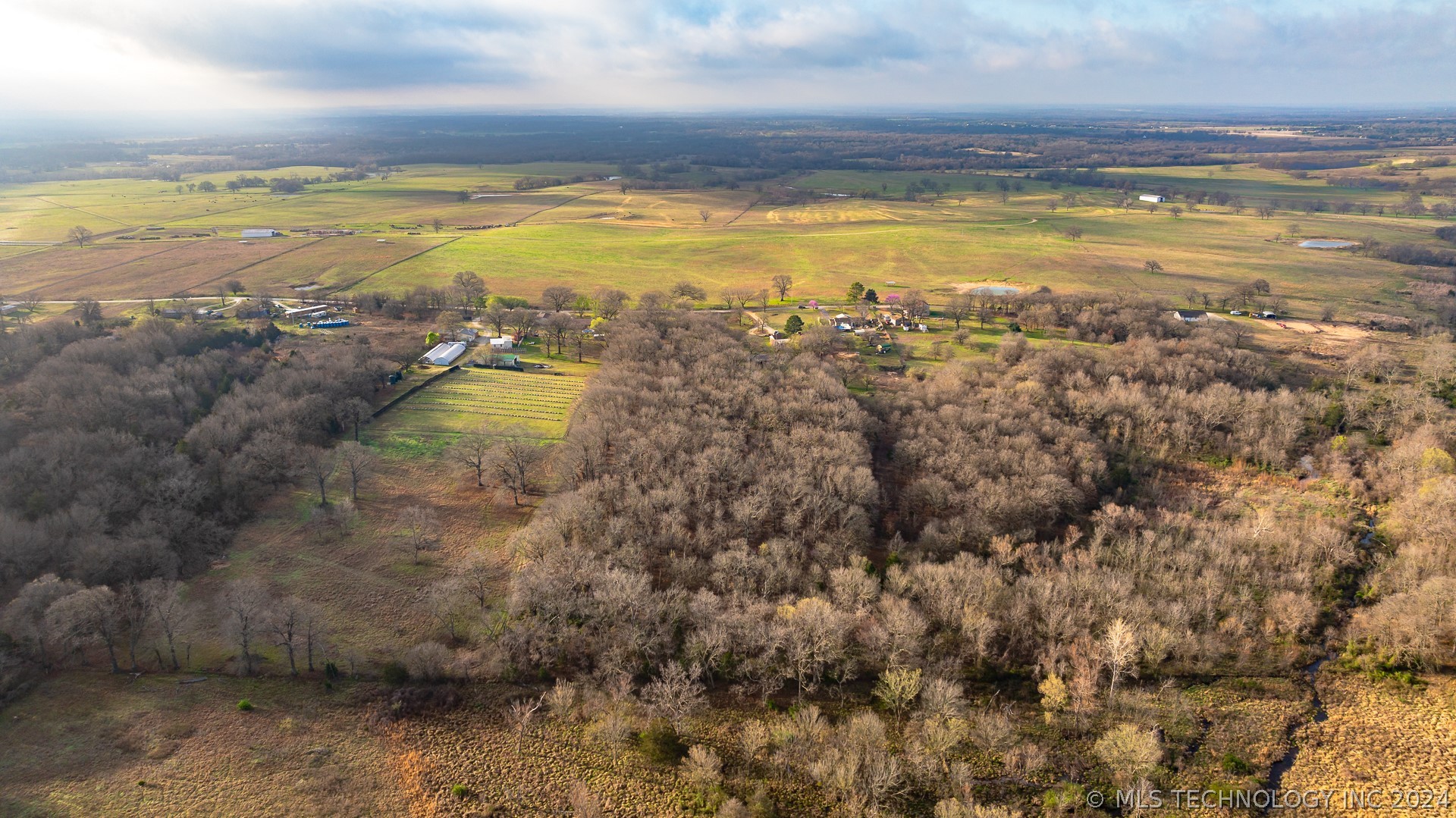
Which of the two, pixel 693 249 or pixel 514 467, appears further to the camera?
pixel 693 249

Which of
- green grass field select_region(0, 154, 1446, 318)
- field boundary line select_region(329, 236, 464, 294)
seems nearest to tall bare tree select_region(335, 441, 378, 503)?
green grass field select_region(0, 154, 1446, 318)

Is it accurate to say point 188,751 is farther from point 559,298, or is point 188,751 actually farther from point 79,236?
point 79,236

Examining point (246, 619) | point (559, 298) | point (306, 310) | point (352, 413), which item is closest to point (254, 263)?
point (306, 310)

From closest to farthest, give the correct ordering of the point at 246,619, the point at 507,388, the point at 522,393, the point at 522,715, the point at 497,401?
the point at 522,715, the point at 246,619, the point at 497,401, the point at 522,393, the point at 507,388

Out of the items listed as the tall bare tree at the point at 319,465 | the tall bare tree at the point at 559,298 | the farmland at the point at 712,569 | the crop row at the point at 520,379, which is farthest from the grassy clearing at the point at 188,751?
the tall bare tree at the point at 559,298

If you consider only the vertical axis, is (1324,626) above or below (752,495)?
below

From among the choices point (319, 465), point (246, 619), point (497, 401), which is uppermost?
point (497, 401)

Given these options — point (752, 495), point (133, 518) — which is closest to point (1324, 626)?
point (752, 495)

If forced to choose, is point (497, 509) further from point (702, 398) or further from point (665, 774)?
point (665, 774)
